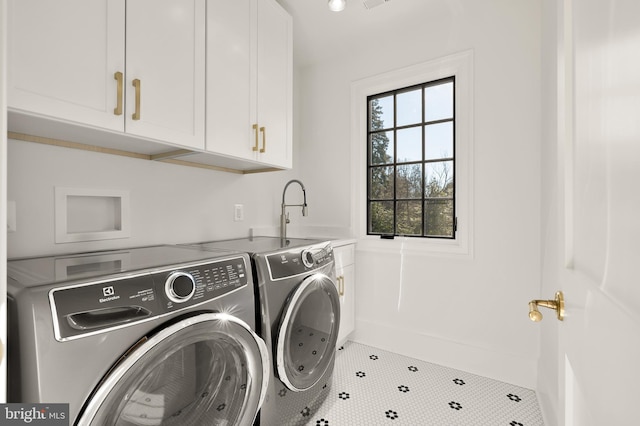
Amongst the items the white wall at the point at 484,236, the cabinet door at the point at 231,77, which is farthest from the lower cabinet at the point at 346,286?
the cabinet door at the point at 231,77

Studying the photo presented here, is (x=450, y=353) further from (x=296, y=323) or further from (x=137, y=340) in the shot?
(x=137, y=340)

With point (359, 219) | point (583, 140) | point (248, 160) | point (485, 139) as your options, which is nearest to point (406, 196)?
point (359, 219)

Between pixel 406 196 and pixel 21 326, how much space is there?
2271 millimetres

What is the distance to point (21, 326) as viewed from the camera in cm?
68

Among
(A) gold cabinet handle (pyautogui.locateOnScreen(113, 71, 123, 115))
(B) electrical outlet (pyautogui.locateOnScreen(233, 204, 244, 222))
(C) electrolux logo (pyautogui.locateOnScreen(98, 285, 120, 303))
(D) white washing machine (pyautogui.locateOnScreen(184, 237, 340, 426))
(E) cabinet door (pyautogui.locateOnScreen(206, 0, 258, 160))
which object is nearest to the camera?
(C) electrolux logo (pyautogui.locateOnScreen(98, 285, 120, 303))

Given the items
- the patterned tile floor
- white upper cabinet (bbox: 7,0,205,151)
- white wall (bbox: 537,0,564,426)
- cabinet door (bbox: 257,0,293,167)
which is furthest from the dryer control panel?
white wall (bbox: 537,0,564,426)

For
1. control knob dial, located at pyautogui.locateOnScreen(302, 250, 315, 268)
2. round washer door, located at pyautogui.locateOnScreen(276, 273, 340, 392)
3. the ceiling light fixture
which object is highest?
the ceiling light fixture

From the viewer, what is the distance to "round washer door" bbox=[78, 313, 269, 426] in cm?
80

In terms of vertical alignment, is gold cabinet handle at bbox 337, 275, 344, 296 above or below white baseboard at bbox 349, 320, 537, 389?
above

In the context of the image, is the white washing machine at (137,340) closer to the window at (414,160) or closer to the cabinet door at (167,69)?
the cabinet door at (167,69)

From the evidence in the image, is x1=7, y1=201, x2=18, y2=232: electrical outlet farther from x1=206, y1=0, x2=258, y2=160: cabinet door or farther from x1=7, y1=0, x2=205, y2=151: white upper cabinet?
x1=206, y1=0, x2=258, y2=160: cabinet door

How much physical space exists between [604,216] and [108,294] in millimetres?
1099

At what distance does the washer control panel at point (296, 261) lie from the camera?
135 centimetres

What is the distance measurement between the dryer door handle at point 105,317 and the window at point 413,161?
1.99m
